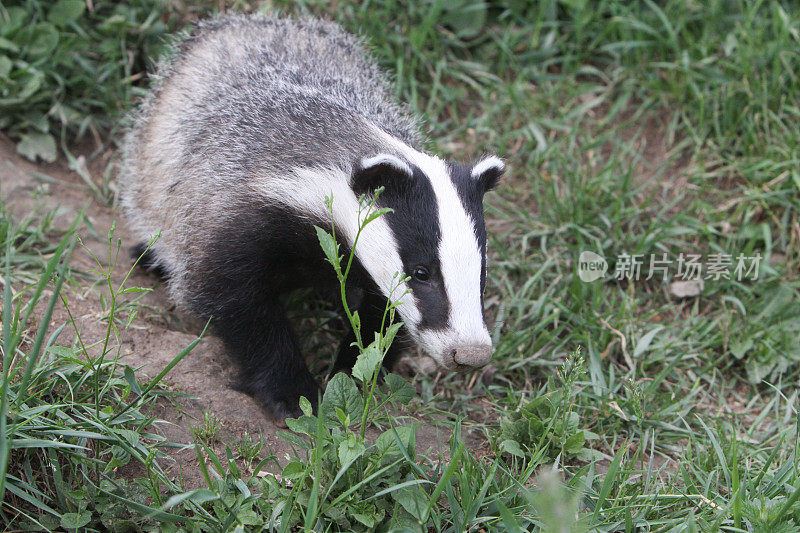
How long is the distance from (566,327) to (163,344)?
2.14m

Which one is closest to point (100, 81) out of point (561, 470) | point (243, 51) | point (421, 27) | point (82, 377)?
point (243, 51)

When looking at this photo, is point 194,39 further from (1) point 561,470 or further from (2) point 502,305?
(1) point 561,470

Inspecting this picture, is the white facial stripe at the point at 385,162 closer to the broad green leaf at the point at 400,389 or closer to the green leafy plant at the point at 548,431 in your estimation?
the broad green leaf at the point at 400,389

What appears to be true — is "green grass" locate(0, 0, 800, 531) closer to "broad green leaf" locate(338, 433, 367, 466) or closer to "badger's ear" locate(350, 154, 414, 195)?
"broad green leaf" locate(338, 433, 367, 466)

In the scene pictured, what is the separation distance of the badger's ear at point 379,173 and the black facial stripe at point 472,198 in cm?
25

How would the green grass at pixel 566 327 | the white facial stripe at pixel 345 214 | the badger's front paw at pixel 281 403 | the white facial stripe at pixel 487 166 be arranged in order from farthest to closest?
the badger's front paw at pixel 281 403
the white facial stripe at pixel 487 166
the white facial stripe at pixel 345 214
the green grass at pixel 566 327

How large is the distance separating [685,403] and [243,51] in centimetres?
297

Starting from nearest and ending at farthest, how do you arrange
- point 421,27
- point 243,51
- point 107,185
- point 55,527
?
point 55,527, point 243,51, point 107,185, point 421,27

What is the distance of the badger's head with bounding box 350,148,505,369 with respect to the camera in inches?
121

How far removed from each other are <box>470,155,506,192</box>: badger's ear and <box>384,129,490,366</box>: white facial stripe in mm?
320

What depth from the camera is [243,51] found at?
171 inches

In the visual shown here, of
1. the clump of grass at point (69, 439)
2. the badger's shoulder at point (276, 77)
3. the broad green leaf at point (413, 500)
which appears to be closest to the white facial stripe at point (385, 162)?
the badger's shoulder at point (276, 77)

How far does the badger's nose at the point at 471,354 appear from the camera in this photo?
9.93ft

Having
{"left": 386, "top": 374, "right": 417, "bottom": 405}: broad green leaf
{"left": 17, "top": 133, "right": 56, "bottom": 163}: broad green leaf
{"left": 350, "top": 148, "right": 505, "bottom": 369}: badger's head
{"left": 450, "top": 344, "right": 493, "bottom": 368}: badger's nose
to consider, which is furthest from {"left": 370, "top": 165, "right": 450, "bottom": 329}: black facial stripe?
{"left": 17, "top": 133, "right": 56, "bottom": 163}: broad green leaf
